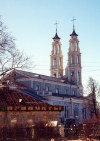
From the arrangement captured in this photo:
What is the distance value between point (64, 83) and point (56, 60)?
340 inches

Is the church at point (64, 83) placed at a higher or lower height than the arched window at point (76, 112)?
higher

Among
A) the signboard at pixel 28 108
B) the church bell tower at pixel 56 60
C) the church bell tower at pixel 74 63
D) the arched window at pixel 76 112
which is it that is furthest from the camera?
the church bell tower at pixel 56 60

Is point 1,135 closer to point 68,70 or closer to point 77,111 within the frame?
point 77,111

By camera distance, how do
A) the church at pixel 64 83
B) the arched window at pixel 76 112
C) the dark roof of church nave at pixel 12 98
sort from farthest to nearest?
the arched window at pixel 76 112 < the church at pixel 64 83 < the dark roof of church nave at pixel 12 98

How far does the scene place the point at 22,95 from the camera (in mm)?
30312

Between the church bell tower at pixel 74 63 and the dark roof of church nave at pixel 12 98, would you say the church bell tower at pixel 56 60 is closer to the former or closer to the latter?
the church bell tower at pixel 74 63

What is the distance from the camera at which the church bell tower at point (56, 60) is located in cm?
8006

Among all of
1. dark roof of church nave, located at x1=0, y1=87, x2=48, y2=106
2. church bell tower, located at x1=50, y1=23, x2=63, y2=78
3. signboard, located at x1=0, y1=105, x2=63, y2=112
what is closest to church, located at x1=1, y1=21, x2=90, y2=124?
church bell tower, located at x1=50, y1=23, x2=63, y2=78

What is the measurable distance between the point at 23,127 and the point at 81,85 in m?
55.8

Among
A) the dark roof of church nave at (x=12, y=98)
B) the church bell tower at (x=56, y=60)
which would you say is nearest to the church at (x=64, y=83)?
the church bell tower at (x=56, y=60)

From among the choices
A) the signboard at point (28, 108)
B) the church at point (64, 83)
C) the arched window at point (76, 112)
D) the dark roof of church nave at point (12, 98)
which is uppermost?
the church at point (64, 83)

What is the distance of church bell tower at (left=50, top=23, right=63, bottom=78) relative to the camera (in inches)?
3152

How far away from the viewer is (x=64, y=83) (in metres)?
73.9

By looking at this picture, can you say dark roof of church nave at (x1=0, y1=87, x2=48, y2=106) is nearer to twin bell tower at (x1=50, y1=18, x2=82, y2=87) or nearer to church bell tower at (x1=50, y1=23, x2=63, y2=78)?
twin bell tower at (x1=50, y1=18, x2=82, y2=87)
